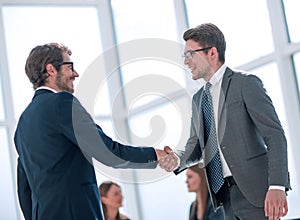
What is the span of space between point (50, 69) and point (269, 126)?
40.0 inches

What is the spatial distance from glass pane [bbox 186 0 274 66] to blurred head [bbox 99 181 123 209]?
1455 millimetres

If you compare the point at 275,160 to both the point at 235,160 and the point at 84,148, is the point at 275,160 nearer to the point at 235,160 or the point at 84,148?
the point at 235,160

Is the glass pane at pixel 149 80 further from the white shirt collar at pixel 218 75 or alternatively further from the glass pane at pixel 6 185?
the white shirt collar at pixel 218 75

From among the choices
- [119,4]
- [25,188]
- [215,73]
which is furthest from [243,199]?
[119,4]

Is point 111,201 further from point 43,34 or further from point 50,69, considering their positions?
point 50,69

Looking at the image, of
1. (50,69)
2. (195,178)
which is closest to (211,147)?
(50,69)

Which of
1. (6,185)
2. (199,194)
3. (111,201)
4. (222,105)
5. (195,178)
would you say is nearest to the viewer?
(222,105)

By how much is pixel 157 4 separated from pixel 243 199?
390 cm

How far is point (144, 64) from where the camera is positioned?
21.4 feet

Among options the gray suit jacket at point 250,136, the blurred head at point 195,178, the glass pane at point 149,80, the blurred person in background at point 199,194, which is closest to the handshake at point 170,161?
the gray suit jacket at point 250,136

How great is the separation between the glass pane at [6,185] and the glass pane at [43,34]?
33 centimetres

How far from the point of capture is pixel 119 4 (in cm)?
681

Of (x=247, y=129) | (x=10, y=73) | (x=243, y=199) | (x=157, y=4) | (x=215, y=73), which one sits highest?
(x=157, y=4)

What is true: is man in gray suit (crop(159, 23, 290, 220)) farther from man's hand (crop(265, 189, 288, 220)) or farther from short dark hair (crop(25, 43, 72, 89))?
short dark hair (crop(25, 43, 72, 89))
